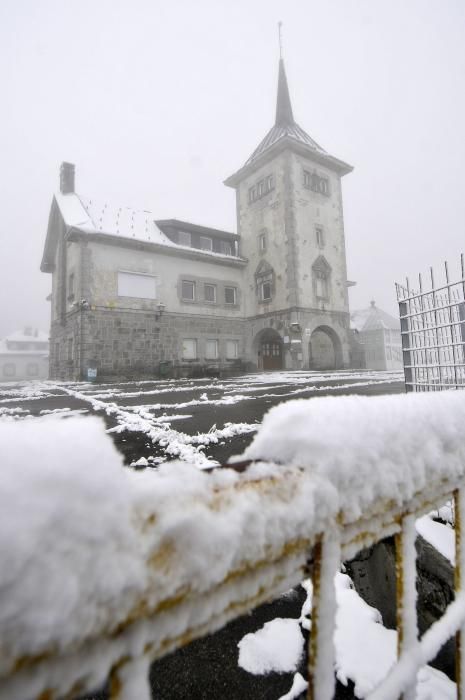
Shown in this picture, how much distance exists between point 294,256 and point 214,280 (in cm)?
386

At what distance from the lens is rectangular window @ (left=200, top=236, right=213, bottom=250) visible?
57.0 feet

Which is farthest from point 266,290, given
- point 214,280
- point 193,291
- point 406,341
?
point 406,341

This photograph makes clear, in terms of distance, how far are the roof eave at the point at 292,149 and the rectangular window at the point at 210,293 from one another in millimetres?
6539

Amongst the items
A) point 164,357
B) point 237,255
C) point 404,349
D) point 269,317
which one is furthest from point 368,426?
point 237,255

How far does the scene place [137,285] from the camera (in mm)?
14211

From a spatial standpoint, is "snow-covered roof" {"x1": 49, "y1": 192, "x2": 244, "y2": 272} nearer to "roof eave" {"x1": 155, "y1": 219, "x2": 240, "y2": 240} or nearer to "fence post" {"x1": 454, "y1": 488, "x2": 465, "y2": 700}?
"roof eave" {"x1": 155, "y1": 219, "x2": 240, "y2": 240}

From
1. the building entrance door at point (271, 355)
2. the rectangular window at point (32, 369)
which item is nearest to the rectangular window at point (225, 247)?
the building entrance door at point (271, 355)

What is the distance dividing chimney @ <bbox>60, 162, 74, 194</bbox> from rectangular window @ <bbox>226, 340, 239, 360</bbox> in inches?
403

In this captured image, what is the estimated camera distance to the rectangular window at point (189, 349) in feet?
49.8

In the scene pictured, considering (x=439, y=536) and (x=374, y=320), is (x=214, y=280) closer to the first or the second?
(x=374, y=320)

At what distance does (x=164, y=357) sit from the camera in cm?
1445

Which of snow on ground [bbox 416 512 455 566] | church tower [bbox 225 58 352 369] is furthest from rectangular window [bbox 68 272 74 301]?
snow on ground [bbox 416 512 455 566]

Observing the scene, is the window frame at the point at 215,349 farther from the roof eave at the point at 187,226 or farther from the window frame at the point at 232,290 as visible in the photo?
the roof eave at the point at 187,226

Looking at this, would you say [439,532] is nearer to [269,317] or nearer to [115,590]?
[115,590]
